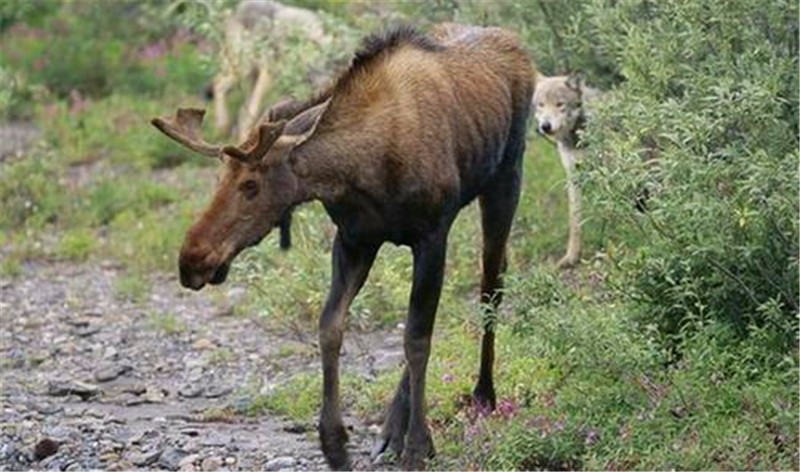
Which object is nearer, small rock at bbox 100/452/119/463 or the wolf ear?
small rock at bbox 100/452/119/463

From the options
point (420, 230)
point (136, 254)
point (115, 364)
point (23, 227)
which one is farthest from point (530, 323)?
point (23, 227)

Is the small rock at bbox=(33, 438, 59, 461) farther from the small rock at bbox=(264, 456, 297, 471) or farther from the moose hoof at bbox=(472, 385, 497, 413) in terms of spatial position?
the moose hoof at bbox=(472, 385, 497, 413)

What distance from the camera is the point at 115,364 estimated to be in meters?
11.6

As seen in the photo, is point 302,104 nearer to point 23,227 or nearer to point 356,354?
point 356,354

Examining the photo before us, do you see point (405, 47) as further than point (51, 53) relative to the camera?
No

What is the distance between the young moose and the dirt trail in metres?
0.62

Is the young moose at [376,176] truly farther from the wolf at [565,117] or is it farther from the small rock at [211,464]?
the wolf at [565,117]

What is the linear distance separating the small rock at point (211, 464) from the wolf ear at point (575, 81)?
441 centimetres

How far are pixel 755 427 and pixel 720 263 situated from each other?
80cm

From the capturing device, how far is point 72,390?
10.7 m

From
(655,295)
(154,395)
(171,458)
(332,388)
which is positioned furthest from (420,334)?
(154,395)

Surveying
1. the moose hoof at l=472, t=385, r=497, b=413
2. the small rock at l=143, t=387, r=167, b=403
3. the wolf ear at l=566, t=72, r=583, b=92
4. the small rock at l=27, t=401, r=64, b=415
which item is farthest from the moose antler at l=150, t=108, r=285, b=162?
the wolf ear at l=566, t=72, r=583, b=92

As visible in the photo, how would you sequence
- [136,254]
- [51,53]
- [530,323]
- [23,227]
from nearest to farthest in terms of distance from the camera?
[530,323]
[136,254]
[23,227]
[51,53]

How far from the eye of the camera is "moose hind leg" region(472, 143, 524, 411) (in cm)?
913
